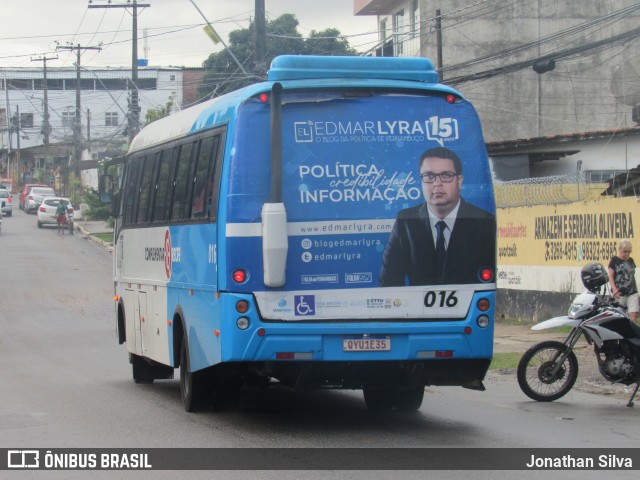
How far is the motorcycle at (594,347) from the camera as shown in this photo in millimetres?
12000

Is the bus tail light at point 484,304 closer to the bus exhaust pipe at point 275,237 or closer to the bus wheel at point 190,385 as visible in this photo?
the bus exhaust pipe at point 275,237

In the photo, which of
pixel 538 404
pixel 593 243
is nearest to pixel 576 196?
pixel 593 243

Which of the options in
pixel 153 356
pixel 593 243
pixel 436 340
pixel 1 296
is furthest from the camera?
pixel 1 296

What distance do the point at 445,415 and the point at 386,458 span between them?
3.00 metres

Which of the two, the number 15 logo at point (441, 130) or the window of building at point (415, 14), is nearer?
the number 15 logo at point (441, 130)

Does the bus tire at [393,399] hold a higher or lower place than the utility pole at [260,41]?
lower

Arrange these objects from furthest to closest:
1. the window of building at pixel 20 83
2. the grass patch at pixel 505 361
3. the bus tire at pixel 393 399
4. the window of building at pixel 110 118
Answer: the window of building at pixel 20 83
the window of building at pixel 110 118
the grass patch at pixel 505 361
the bus tire at pixel 393 399

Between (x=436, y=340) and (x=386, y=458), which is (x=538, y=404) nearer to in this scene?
(x=436, y=340)

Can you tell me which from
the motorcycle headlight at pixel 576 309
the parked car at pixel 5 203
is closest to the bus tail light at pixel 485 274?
the motorcycle headlight at pixel 576 309

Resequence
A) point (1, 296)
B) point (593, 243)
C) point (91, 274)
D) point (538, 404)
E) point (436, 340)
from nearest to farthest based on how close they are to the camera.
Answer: point (436, 340) → point (538, 404) → point (593, 243) → point (1, 296) → point (91, 274)

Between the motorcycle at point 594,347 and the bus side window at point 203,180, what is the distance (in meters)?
3.97

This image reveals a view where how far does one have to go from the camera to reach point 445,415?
1138 cm

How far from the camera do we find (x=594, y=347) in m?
12.3

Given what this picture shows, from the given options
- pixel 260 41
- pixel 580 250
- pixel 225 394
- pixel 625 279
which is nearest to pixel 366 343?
pixel 225 394
